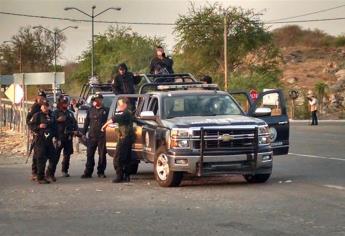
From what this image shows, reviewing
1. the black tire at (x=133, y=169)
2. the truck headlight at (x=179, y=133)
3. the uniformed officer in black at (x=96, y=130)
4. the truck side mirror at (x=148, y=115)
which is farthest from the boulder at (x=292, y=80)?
the truck headlight at (x=179, y=133)

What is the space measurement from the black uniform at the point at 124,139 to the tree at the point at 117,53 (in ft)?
213

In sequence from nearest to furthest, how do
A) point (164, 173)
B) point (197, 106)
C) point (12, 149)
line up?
point (164, 173), point (197, 106), point (12, 149)

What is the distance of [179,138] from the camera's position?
43.4ft

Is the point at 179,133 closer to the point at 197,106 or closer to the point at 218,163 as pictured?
the point at 218,163

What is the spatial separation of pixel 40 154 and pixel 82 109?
7156mm

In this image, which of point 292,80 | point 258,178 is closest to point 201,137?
point 258,178

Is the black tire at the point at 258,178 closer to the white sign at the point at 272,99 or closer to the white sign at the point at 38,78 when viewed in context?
the white sign at the point at 272,99

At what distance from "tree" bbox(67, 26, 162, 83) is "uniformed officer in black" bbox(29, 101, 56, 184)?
6448 centimetres

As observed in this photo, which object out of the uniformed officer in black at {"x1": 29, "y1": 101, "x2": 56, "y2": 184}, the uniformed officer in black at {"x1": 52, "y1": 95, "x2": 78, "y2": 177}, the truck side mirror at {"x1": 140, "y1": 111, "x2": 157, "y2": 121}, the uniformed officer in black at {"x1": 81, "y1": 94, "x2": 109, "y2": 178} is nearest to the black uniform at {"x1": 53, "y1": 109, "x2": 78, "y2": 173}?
the uniformed officer in black at {"x1": 52, "y1": 95, "x2": 78, "y2": 177}

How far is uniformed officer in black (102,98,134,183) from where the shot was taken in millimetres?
14617

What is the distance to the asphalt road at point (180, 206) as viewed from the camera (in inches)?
360

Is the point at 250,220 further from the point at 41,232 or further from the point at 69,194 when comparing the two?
the point at 69,194

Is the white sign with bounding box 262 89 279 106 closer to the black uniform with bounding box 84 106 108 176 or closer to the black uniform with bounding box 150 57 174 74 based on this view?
the black uniform with bounding box 150 57 174 74

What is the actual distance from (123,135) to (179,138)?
185cm
